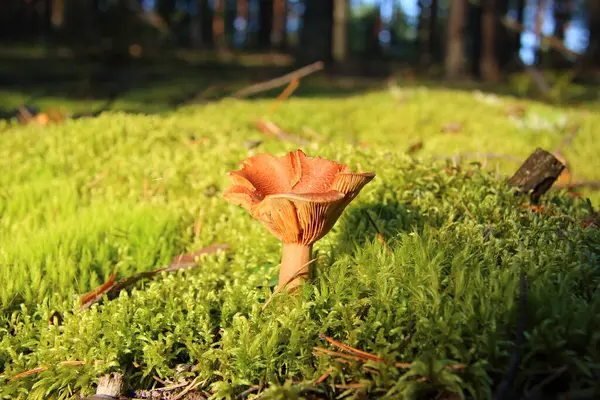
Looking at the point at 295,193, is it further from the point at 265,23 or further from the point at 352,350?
the point at 265,23

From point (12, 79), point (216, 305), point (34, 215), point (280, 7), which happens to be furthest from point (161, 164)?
point (280, 7)

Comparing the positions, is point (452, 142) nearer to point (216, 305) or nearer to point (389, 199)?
point (389, 199)

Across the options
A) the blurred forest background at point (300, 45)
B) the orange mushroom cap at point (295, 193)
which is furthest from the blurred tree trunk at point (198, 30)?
the orange mushroom cap at point (295, 193)

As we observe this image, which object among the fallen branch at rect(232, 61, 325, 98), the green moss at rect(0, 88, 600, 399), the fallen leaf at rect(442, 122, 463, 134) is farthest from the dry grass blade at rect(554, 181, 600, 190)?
the fallen branch at rect(232, 61, 325, 98)

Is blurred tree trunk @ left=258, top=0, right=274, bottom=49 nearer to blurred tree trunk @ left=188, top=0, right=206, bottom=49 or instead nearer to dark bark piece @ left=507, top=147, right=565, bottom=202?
blurred tree trunk @ left=188, top=0, right=206, bottom=49

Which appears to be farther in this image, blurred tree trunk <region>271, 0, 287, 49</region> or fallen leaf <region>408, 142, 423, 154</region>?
blurred tree trunk <region>271, 0, 287, 49</region>

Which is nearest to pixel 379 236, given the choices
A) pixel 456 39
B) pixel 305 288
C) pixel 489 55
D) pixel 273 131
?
pixel 305 288

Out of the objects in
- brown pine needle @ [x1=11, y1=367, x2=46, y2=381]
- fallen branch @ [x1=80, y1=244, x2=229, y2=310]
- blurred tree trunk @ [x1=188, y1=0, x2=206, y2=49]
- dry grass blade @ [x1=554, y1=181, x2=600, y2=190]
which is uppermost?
blurred tree trunk @ [x1=188, y1=0, x2=206, y2=49]

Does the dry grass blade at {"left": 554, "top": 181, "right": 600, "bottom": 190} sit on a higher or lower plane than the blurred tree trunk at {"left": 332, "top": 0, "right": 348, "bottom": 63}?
lower

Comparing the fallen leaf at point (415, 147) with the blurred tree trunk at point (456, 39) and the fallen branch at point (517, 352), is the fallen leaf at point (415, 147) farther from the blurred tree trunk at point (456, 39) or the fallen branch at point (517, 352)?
the blurred tree trunk at point (456, 39)
